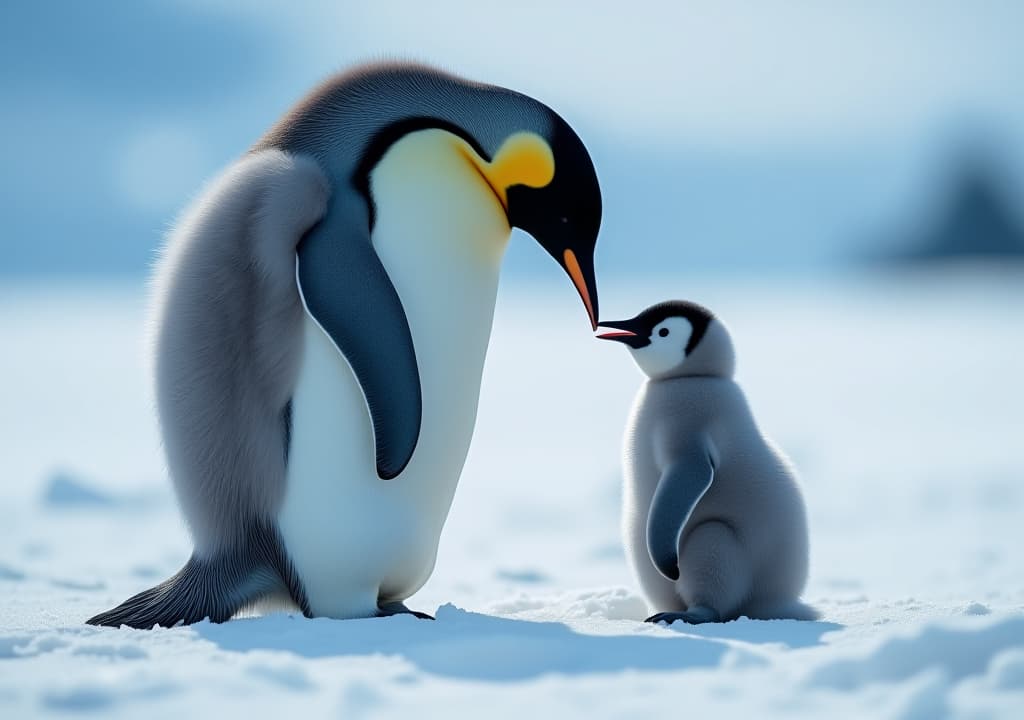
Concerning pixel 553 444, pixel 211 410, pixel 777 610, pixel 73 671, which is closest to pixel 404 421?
pixel 211 410

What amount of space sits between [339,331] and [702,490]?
3.32 feet

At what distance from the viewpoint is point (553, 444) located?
8.78 metres

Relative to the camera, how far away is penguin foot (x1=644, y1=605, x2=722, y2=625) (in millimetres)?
2916

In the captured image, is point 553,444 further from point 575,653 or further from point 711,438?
point 575,653

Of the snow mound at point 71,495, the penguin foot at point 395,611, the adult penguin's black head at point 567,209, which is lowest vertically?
the penguin foot at point 395,611

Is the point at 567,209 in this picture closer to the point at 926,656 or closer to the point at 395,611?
the point at 395,611

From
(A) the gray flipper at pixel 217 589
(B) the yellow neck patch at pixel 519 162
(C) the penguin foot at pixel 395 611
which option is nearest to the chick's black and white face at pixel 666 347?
(B) the yellow neck patch at pixel 519 162

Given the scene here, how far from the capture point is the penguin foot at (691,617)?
292 centimetres

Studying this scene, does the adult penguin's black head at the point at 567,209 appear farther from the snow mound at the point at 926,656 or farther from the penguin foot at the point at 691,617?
the snow mound at the point at 926,656

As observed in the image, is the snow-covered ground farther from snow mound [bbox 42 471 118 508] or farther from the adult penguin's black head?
the adult penguin's black head

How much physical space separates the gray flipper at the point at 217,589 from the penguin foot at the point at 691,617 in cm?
85

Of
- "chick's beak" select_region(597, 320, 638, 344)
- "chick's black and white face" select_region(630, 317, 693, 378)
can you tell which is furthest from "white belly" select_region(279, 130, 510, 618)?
"chick's black and white face" select_region(630, 317, 693, 378)

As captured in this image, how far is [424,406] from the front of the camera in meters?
2.94

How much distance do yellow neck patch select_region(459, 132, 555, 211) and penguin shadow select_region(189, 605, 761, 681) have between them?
109 centimetres
